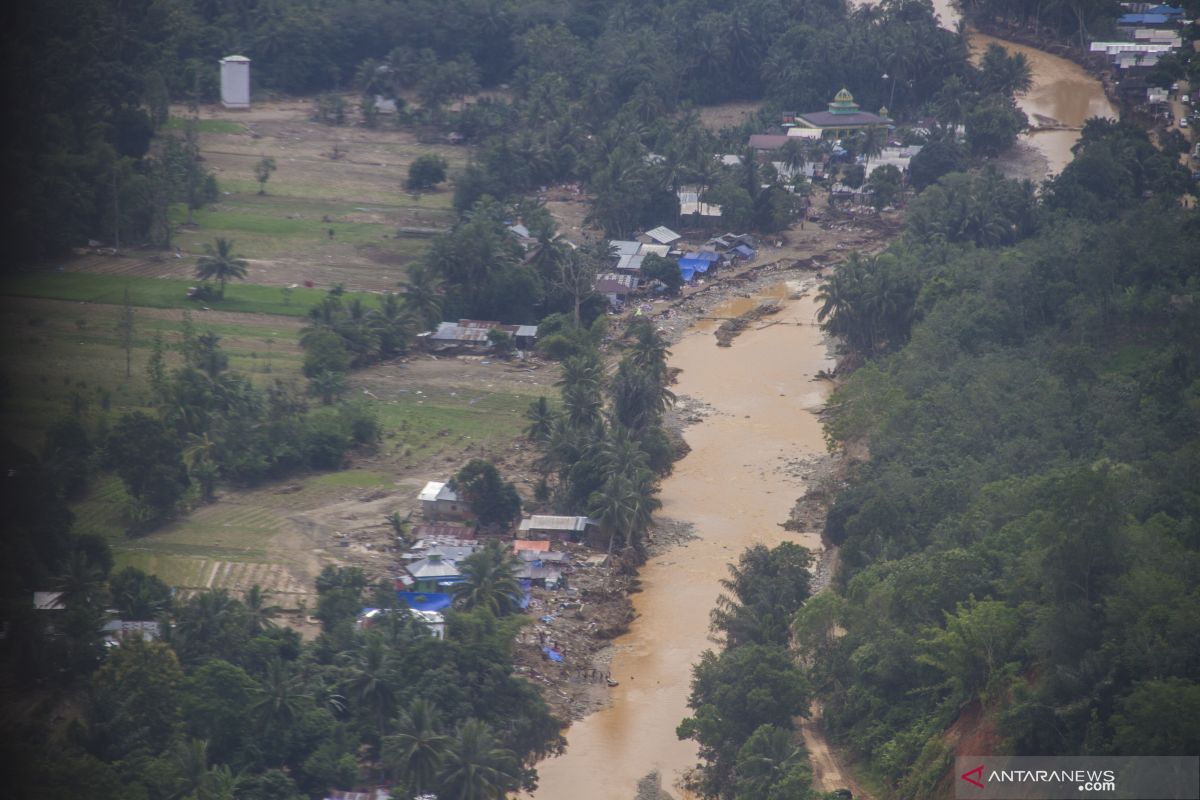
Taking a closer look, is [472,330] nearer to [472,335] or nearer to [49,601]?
[472,335]

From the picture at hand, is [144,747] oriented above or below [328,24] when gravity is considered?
below

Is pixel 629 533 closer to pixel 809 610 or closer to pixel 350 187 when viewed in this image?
pixel 809 610

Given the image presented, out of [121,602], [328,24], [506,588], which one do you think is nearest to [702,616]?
[506,588]

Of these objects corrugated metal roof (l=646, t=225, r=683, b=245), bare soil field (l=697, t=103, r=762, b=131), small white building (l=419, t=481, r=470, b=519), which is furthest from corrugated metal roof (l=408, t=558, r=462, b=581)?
bare soil field (l=697, t=103, r=762, b=131)

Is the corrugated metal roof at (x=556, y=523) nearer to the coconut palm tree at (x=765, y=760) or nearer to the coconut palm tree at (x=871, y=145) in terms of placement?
the coconut palm tree at (x=765, y=760)

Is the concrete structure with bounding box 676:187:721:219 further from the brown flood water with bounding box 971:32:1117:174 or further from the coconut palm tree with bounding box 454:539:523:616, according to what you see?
the coconut palm tree with bounding box 454:539:523:616

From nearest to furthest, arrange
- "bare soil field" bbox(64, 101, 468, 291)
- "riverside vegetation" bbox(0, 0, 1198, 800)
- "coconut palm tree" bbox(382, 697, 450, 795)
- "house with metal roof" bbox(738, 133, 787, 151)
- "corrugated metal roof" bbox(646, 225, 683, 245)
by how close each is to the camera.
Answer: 1. "coconut palm tree" bbox(382, 697, 450, 795)
2. "riverside vegetation" bbox(0, 0, 1198, 800)
3. "bare soil field" bbox(64, 101, 468, 291)
4. "corrugated metal roof" bbox(646, 225, 683, 245)
5. "house with metal roof" bbox(738, 133, 787, 151)

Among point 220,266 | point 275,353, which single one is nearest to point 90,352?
point 275,353
